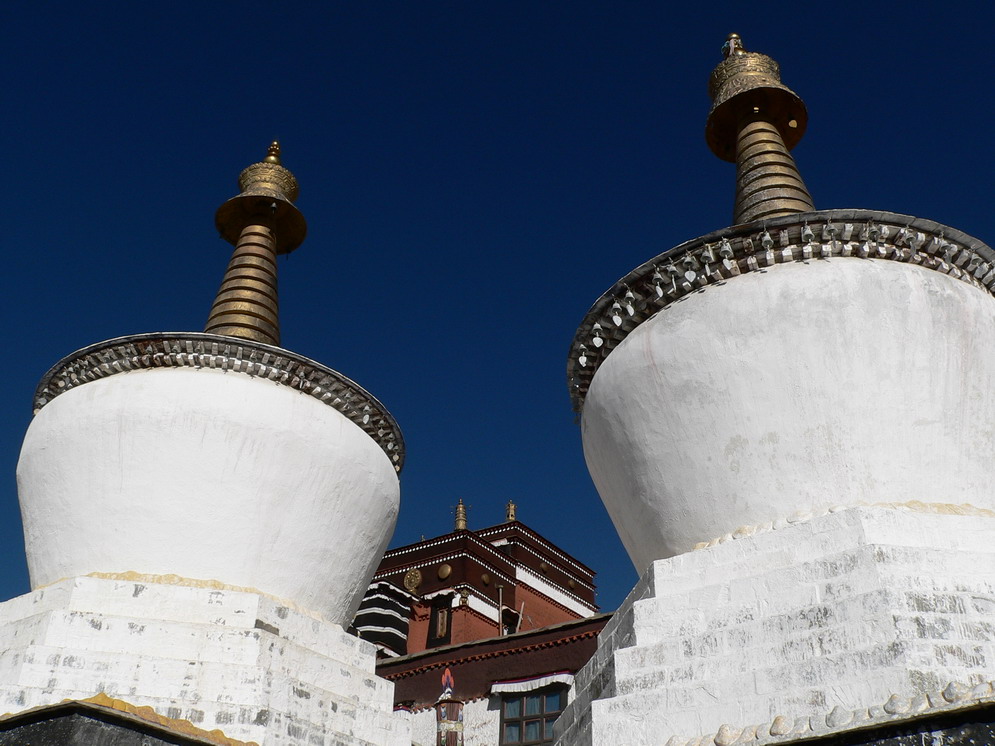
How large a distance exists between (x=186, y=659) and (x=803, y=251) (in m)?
5.42

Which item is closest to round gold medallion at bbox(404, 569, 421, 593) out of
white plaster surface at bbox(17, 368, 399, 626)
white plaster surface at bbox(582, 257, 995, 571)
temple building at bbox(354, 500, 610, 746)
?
temple building at bbox(354, 500, 610, 746)

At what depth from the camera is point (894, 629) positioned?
5.30 meters

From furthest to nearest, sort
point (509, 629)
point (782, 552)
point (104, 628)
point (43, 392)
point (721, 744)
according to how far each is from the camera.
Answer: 1. point (509, 629)
2. point (43, 392)
3. point (104, 628)
4. point (782, 552)
5. point (721, 744)

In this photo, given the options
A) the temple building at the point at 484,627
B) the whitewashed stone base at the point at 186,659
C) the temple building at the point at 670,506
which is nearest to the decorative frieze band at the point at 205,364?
the temple building at the point at 670,506

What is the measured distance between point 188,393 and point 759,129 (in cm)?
589

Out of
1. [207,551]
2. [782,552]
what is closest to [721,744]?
[782,552]

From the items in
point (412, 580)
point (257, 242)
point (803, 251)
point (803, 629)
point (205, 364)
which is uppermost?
point (257, 242)

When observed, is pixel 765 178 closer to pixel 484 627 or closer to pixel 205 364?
pixel 205 364

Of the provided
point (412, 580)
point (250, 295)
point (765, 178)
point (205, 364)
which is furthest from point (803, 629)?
point (412, 580)

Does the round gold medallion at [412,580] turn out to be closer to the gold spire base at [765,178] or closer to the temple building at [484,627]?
the temple building at [484,627]

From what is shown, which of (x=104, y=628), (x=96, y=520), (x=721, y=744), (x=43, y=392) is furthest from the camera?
(x=43, y=392)

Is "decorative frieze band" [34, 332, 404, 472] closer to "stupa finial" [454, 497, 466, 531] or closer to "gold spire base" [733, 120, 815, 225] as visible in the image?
"gold spire base" [733, 120, 815, 225]

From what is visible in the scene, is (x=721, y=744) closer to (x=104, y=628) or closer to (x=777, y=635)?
(x=777, y=635)

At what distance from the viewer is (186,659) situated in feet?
25.2
